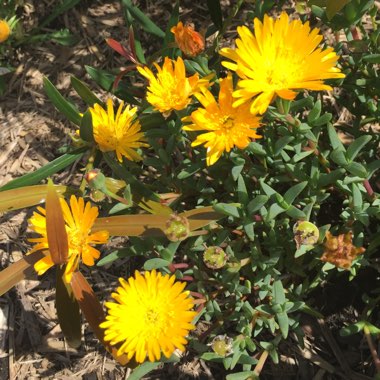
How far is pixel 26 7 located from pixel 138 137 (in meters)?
1.36

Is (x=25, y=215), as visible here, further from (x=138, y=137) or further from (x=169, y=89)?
(x=169, y=89)

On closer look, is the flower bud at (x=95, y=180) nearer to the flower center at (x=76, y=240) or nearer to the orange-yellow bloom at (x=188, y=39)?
the flower center at (x=76, y=240)

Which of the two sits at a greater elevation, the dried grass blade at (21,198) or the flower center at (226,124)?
the flower center at (226,124)

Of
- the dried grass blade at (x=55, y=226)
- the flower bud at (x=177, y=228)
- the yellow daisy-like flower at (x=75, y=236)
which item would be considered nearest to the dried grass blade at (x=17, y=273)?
the yellow daisy-like flower at (x=75, y=236)

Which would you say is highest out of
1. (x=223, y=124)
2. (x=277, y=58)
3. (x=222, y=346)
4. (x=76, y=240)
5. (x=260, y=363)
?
(x=277, y=58)

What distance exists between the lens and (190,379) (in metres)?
2.20

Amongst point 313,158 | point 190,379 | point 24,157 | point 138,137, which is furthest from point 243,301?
point 24,157

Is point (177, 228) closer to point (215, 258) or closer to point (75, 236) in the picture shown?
point (215, 258)

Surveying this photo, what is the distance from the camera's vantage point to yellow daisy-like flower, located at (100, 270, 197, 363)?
5.30ft

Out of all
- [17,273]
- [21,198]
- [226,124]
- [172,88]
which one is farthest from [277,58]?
[17,273]

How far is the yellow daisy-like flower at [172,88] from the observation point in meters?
1.73

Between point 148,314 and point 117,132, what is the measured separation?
0.69 m

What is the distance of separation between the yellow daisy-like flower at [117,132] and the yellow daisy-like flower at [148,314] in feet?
1.64

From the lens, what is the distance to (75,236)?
1819 mm
